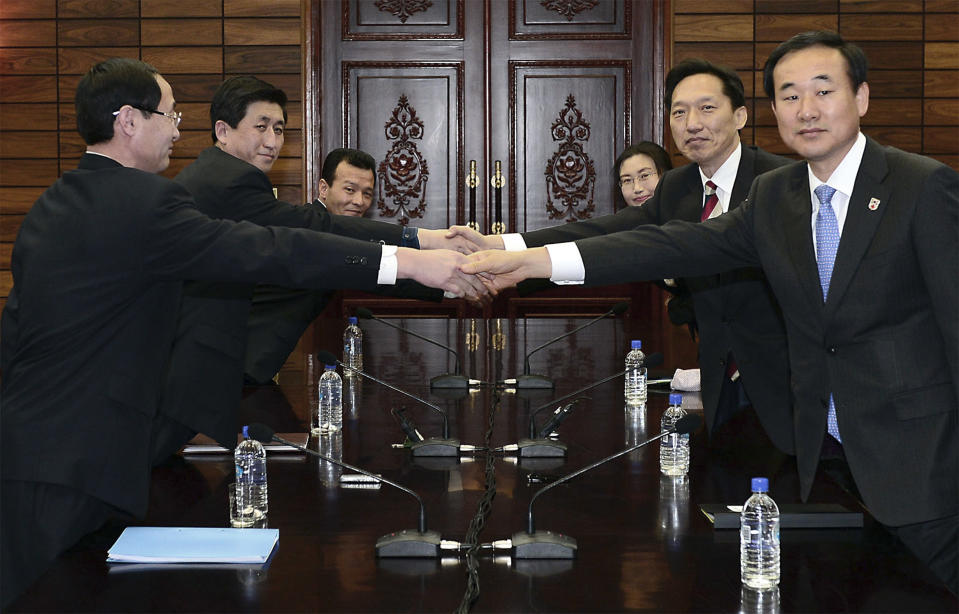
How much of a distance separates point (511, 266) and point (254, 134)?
1.27 meters

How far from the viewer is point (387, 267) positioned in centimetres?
266

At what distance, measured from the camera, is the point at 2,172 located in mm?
6793

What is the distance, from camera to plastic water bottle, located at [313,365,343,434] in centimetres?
276

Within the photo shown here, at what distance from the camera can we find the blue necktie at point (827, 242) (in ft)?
7.54

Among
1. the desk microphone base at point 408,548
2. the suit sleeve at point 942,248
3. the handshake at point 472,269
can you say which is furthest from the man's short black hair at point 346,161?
the desk microphone base at point 408,548

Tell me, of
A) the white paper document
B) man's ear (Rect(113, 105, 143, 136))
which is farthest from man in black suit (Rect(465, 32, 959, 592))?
man's ear (Rect(113, 105, 143, 136))

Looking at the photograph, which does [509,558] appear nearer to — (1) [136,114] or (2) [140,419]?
(2) [140,419]

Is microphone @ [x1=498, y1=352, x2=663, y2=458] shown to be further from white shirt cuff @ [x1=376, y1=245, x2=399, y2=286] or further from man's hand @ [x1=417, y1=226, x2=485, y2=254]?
man's hand @ [x1=417, y1=226, x2=485, y2=254]

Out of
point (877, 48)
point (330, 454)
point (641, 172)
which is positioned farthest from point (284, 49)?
point (330, 454)

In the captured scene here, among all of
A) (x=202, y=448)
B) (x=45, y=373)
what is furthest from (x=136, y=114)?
(x=202, y=448)

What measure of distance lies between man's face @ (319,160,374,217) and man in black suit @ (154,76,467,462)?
838mm

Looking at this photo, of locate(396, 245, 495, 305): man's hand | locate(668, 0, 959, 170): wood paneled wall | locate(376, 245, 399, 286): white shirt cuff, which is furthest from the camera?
locate(668, 0, 959, 170): wood paneled wall

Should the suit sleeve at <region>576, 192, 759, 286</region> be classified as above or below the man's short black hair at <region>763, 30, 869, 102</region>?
below

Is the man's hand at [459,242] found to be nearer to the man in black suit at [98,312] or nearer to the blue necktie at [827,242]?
the man in black suit at [98,312]
